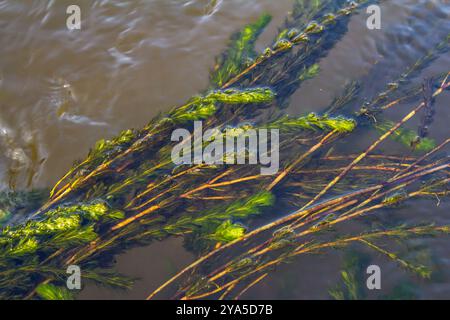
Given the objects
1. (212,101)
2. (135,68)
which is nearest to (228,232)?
(212,101)

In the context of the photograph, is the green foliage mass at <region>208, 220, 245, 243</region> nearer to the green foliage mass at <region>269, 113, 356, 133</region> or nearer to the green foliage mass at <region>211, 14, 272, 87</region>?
the green foliage mass at <region>269, 113, 356, 133</region>

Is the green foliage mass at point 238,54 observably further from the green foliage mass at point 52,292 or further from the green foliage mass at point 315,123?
the green foliage mass at point 52,292

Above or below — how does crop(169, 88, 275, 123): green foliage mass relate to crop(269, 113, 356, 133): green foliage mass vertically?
above

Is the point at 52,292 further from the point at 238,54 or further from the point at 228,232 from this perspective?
the point at 238,54

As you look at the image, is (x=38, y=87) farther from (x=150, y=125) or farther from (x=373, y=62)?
(x=373, y=62)

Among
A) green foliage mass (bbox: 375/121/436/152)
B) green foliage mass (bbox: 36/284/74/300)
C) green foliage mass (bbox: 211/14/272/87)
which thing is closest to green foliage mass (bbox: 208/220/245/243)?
green foliage mass (bbox: 36/284/74/300)

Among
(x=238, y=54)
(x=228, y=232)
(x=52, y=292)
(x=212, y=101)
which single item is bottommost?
(x=52, y=292)

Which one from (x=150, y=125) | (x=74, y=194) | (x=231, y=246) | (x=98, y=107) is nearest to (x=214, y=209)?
(x=231, y=246)

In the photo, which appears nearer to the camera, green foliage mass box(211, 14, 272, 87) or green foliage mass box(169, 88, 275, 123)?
green foliage mass box(169, 88, 275, 123)
